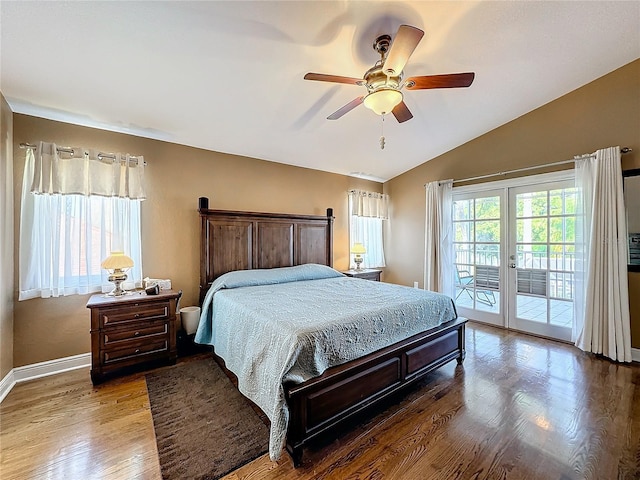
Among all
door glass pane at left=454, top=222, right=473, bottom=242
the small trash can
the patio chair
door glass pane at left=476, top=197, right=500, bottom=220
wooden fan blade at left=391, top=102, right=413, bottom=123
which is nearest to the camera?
wooden fan blade at left=391, top=102, right=413, bottom=123

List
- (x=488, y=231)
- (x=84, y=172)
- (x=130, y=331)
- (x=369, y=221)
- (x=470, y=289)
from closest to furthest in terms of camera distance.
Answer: (x=130, y=331) → (x=84, y=172) → (x=488, y=231) → (x=470, y=289) → (x=369, y=221)

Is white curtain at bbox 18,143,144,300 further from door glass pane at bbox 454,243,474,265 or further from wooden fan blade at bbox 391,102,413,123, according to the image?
door glass pane at bbox 454,243,474,265

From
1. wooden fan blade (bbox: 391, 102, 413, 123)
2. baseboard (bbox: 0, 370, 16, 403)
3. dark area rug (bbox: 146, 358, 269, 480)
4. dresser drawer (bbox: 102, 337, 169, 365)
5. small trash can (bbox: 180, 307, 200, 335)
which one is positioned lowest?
dark area rug (bbox: 146, 358, 269, 480)

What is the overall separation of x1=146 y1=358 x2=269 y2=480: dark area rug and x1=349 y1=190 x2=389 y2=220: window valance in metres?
3.43

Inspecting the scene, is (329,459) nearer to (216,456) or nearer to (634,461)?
(216,456)

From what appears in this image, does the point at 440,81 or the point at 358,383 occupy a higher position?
the point at 440,81

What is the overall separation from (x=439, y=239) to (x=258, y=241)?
9.46 ft

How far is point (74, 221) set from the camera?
9.32 ft

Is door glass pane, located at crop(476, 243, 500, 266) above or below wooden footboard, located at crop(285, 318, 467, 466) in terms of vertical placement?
above

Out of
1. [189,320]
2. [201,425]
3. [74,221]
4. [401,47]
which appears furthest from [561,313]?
[74,221]

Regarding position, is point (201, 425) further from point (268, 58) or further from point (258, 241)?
point (268, 58)

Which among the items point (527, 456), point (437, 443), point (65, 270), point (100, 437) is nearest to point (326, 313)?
point (437, 443)

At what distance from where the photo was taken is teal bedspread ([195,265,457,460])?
1720 millimetres

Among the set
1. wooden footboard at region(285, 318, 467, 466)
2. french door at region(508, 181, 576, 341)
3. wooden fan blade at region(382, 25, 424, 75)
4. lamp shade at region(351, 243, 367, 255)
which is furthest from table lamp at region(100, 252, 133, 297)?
french door at region(508, 181, 576, 341)
